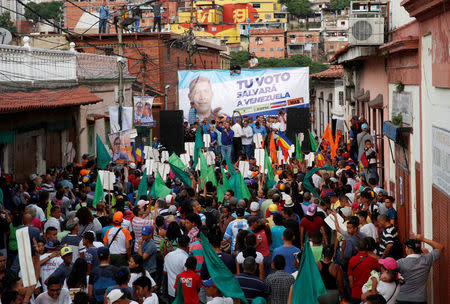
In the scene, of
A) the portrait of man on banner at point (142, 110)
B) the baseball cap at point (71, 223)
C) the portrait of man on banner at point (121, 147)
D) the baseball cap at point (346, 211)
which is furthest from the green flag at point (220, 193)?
the portrait of man on banner at point (142, 110)

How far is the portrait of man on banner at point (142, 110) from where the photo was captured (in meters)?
30.1

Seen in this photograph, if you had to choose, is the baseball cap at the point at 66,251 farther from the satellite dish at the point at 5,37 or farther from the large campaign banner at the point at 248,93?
the large campaign banner at the point at 248,93

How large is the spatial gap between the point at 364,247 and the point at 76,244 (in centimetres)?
392

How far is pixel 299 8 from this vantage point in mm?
147625

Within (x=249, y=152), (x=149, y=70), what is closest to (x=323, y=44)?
(x=149, y=70)

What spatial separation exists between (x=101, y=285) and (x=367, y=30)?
11.1 meters

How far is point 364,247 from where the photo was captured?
33.6 ft

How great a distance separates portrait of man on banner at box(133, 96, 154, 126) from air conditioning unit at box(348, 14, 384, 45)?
12.7m

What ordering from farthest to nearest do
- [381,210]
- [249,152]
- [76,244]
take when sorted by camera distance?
1. [249,152]
2. [381,210]
3. [76,244]

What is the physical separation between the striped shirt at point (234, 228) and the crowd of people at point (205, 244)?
0.02m

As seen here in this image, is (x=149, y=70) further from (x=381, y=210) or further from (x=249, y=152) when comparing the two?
(x=381, y=210)

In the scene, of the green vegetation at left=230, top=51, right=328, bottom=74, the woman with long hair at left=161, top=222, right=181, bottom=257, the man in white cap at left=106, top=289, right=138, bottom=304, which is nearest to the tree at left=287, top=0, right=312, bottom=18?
the green vegetation at left=230, top=51, right=328, bottom=74

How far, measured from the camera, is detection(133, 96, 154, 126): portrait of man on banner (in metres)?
30.1

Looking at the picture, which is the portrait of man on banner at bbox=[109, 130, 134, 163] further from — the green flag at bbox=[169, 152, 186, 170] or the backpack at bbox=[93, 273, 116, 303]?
the backpack at bbox=[93, 273, 116, 303]
